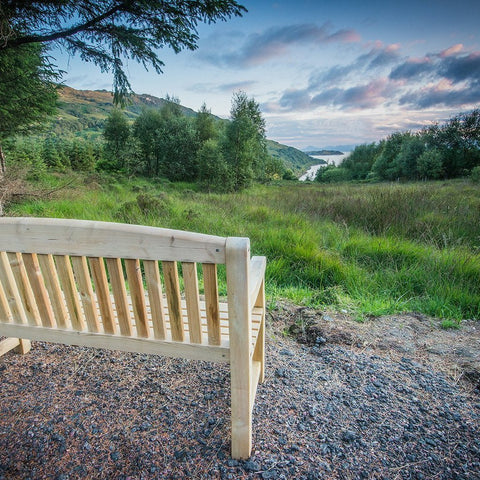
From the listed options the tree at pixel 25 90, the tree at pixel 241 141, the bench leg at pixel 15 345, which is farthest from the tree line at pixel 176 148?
the bench leg at pixel 15 345

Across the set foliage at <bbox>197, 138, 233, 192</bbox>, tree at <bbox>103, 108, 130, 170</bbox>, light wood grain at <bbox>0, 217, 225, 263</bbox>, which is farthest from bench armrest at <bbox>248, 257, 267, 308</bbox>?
tree at <bbox>103, 108, 130, 170</bbox>

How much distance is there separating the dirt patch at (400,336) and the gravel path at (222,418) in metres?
0.11

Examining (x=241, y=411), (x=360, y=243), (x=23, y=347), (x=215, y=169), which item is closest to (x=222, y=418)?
(x=241, y=411)

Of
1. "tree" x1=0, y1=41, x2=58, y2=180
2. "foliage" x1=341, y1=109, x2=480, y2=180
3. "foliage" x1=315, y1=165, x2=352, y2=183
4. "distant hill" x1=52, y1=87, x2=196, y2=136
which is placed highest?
"distant hill" x1=52, y1=87, x2=196, y2=136

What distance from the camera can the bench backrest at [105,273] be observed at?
3.62ft

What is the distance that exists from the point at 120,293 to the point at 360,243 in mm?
4152

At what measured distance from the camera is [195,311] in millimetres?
1212

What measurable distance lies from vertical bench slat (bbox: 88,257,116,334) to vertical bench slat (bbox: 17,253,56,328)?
11.9 inches

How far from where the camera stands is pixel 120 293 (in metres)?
1.26

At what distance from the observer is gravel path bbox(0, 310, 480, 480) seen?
1363 millimetres

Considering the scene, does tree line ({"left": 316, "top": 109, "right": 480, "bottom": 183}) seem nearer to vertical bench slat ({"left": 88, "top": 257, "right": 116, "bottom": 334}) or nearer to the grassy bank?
the grassy bank

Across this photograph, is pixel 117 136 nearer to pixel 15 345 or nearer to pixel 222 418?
pixel 15 345

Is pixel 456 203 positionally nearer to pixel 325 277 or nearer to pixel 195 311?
pixel 325 277

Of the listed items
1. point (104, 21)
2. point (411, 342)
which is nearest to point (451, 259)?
point (411, 342)
